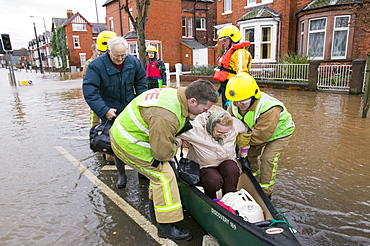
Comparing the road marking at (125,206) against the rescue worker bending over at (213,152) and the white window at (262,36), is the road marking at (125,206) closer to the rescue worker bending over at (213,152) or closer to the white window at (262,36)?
the rescue worker bending over at (213,152)

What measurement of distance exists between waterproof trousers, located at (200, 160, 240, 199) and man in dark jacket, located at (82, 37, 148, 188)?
4.87ft

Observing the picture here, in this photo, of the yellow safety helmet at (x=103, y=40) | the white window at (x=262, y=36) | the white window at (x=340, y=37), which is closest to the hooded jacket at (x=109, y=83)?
the yellow safety helmet at (x=103, y=40)

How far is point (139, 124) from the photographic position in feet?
8.35

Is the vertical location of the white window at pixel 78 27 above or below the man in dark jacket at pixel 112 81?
above

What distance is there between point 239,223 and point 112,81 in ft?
8.70

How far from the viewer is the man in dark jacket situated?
11.9 ft

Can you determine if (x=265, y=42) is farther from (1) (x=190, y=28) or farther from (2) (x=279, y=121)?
(2) (x=279, y=121)

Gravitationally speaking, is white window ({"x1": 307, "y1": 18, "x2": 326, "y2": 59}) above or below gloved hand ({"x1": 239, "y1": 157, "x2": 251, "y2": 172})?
above

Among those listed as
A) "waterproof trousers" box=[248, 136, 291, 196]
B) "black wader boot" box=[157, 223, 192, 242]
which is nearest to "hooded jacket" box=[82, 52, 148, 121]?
"black wader boot" box=[157, 223, 192, 242]

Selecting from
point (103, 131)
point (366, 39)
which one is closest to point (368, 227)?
point (103, 131)

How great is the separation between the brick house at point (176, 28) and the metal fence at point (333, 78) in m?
13.9

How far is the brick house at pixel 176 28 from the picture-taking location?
26.1 metres

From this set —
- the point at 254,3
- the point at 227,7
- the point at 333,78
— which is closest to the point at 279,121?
the point at 333,78

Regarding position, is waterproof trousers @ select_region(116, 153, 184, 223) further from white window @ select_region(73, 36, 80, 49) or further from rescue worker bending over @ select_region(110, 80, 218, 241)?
white window @ select_region(73, 36, 80, 49)
